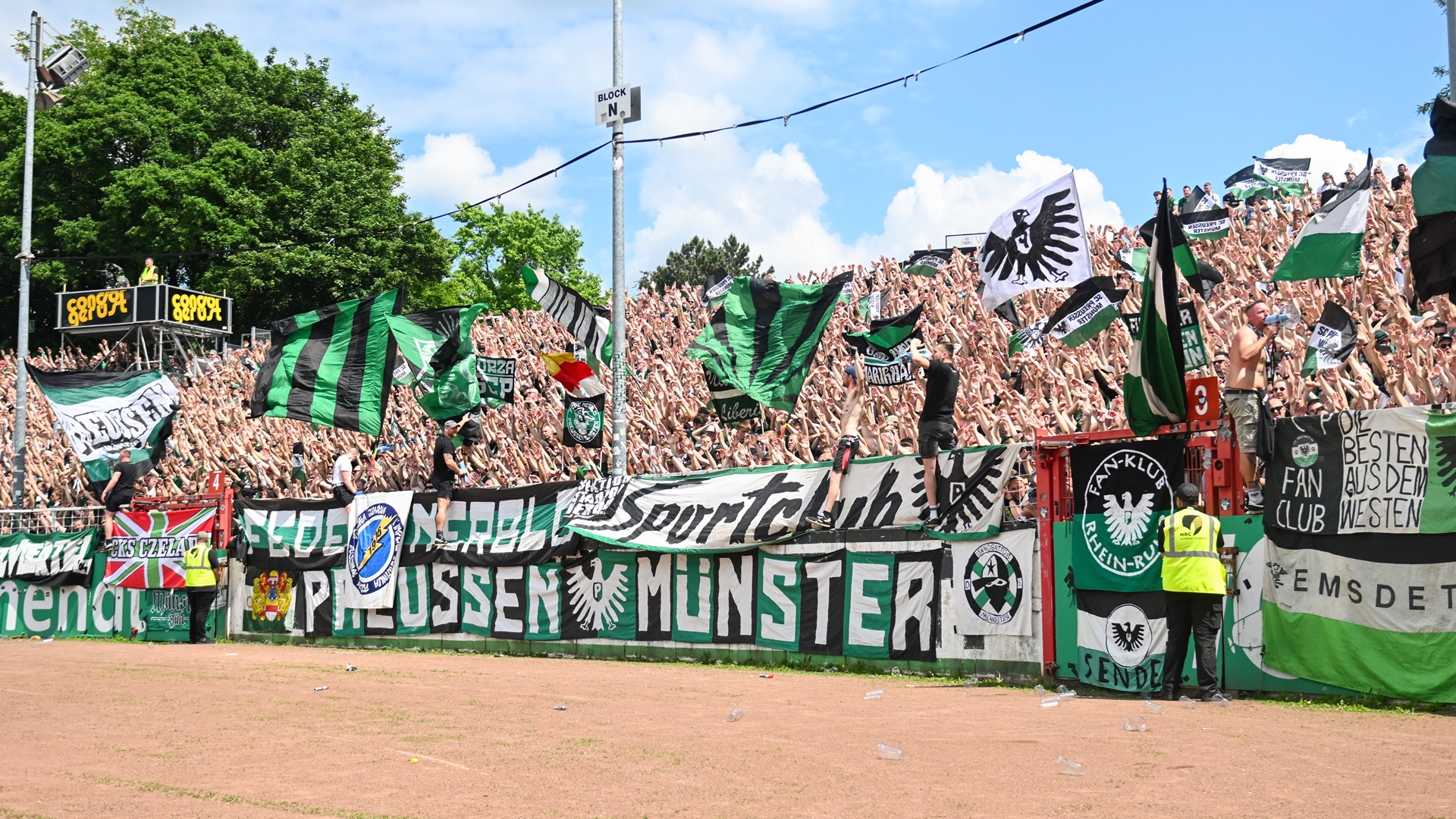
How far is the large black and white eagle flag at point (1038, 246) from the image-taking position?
46.1ft

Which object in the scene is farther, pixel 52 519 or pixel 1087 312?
pixel 52 519

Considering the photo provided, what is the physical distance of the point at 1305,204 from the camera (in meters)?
19.7

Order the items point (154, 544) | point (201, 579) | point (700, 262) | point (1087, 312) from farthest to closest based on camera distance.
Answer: point (700, 262) < point (154, 544) < point (201, 579) < point (1087, 312)

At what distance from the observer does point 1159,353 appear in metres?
11.0

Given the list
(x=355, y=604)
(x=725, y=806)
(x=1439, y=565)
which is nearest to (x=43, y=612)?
(x=355, y=604)

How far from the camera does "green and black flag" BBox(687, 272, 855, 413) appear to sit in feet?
54.3

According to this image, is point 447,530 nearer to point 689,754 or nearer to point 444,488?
point 444,488

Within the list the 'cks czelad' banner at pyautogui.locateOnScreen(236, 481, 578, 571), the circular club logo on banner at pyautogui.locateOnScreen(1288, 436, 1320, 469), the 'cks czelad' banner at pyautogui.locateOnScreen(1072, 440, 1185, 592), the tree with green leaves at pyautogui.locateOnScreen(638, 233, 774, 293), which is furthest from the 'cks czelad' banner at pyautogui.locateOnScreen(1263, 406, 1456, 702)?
the tree with green leaves at pyautogui.locateOnScreen(638, 233, 774, 293)

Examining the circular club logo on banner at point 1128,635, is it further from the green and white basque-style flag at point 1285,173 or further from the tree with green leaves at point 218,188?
the tree with green leaves at point 218,188

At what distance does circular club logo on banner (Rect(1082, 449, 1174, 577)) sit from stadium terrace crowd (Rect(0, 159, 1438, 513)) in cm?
104

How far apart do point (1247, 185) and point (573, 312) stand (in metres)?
13.0

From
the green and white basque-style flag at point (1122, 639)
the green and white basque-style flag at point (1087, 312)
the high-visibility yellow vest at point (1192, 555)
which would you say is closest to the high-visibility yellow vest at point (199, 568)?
the green and white basque-style flag at point (1087, 312)

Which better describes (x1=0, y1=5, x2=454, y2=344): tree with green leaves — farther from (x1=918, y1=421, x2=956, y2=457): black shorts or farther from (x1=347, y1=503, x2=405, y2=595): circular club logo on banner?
(x1=918, y1=421, x2=956, y2=457): black shorts

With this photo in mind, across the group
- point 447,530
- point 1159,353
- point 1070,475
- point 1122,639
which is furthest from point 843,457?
point 447,530
